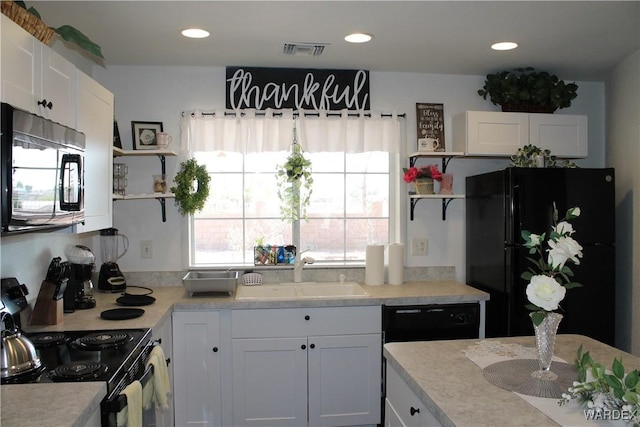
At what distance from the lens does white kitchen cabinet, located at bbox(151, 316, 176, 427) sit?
7.62 feet

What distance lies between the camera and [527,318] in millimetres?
2916

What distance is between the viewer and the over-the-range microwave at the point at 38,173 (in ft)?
5.14

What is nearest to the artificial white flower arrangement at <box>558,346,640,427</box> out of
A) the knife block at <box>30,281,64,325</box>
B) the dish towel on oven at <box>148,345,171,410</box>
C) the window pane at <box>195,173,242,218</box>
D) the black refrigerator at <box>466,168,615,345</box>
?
the dish towel on oven at <box>148,345,171,410</box>

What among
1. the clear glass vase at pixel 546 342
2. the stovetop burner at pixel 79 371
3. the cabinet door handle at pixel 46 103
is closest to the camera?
the clear glass vase at pixel 546 342

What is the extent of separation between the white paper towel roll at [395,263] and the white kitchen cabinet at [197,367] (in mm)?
1245

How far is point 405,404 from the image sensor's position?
172 centimetres

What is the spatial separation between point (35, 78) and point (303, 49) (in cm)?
156

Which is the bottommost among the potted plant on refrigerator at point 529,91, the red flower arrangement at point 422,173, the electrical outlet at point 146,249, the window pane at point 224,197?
the electrical outlet at point 146,249

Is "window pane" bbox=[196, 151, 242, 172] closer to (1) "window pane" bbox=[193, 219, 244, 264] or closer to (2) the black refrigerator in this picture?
(1) "window pane" bbox=[193, 219, 244, 264]

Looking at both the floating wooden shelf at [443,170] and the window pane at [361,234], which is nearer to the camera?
the floating wooden shelf at [443,170]

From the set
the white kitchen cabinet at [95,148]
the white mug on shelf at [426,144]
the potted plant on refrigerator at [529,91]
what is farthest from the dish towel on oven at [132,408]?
the potted plant on refrigerator at [529,91]

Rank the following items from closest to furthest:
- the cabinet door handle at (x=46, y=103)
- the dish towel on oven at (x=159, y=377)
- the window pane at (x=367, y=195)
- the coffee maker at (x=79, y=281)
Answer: the cabinet door handle at (x=46, y=103)
the dish towel on oven at (x=159, y=377)
the coffee maker at (x=79, y=281)
the window pane at (x=367, y=195)

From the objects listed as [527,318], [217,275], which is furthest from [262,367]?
[527,318]

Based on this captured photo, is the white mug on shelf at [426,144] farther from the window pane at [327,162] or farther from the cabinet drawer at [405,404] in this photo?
the cabinet drawer at [405,404]
